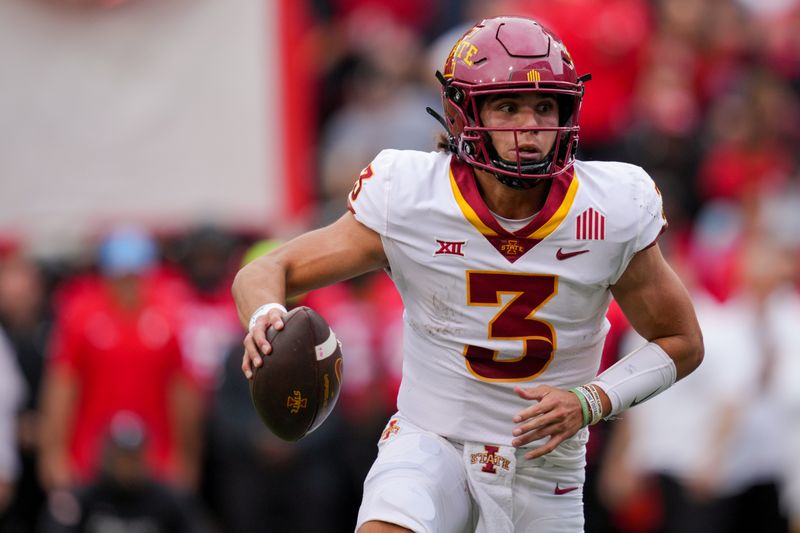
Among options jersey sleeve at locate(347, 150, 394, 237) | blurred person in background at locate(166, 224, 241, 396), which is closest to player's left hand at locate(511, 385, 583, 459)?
jersey sleeve at locate(347, 150, 394, 237)

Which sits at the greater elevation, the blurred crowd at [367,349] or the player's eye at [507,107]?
the player's eye at [507,107]

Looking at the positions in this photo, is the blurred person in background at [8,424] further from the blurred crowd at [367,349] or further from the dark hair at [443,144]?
the dark hair at [443,144]

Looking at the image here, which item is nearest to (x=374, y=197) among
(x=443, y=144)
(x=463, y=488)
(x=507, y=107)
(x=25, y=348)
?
(x=443, y=144)

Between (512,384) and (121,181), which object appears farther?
(121,181)

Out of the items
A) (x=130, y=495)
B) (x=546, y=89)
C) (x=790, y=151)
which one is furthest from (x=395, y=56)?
(x=546, y=89)

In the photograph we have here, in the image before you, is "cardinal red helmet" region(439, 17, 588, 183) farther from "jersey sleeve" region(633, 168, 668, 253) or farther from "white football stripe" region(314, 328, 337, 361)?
"white football stripe" region(314, 328, 337, 361)

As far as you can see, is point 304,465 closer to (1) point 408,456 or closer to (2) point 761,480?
(2) point 761,480

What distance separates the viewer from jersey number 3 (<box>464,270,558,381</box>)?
14.5 ft

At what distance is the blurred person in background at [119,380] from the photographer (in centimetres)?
805

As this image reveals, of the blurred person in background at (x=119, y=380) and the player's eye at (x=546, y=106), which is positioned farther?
the blurred person in background at (x=119, y=380)

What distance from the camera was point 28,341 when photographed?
8562 mm

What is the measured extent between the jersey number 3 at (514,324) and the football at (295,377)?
1.46 feet

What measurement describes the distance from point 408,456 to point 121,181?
528cm

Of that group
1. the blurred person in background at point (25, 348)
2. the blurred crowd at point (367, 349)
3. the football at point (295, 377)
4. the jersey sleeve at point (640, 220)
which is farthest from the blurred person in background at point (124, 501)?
the jersey sleeve at point (640, 220)
